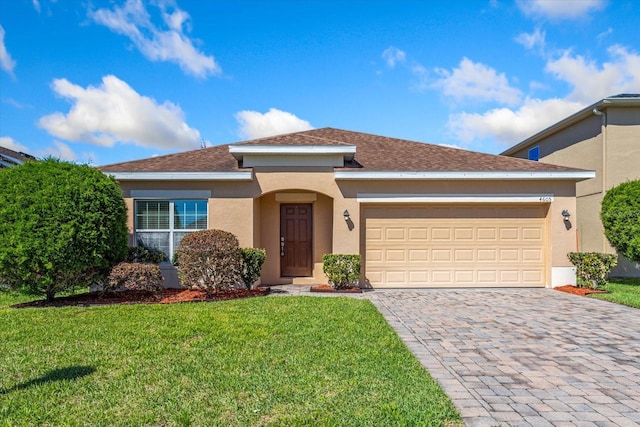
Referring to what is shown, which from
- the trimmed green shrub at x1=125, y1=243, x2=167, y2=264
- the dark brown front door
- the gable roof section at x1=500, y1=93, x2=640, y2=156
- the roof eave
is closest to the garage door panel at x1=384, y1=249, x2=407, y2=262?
the dark brown front door

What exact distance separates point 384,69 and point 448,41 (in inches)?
94.7

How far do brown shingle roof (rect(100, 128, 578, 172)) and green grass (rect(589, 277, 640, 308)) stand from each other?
3.67 meters

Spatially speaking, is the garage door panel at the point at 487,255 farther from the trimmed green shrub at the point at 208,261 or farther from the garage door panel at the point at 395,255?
the trimmed green shrub at the point at 208,261

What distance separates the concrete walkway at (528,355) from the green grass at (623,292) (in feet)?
1.53

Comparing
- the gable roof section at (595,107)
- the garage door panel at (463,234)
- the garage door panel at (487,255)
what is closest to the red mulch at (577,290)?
the garage door panel at (487,255)

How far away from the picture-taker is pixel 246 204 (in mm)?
11203

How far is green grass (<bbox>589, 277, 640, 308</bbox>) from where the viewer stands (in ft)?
30.0

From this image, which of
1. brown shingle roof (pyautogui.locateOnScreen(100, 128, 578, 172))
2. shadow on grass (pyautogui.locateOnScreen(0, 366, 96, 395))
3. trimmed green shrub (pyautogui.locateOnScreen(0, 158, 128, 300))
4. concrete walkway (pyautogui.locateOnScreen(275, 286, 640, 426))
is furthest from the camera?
brown shingle roof (pyautogui.locateOnScreen(100, 128, 578, 172))

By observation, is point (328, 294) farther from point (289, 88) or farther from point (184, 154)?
point (289, 88)

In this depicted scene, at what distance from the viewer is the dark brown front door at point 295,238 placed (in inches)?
485

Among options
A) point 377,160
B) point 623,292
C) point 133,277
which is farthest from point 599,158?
point 133,277

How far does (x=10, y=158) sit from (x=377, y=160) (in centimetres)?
1599

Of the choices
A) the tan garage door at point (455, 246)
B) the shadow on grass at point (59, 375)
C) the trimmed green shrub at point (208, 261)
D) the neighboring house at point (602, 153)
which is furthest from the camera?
the neighboring house at point (602, 153)

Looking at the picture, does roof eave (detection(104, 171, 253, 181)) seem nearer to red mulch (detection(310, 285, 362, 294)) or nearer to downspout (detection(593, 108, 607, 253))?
red mulch (detection(310, 285, 362, 294))
